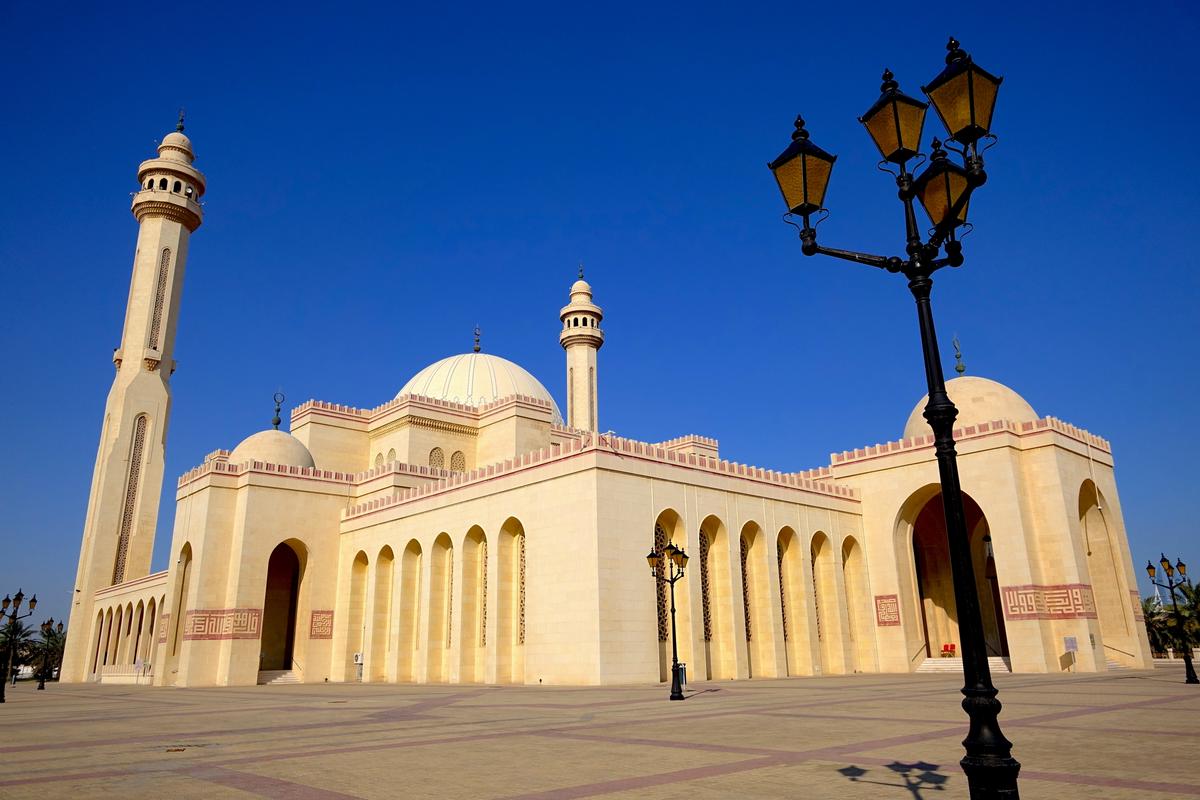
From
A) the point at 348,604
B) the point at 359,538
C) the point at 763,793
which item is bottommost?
the point at 763,793

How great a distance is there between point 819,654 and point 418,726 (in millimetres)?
19654

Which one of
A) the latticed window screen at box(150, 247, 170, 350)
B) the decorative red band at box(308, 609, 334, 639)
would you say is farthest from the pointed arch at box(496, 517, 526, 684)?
the latticed window screen at box(150, 247, 170, 350)

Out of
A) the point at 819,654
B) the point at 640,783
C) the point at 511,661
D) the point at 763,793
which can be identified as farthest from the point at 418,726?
the point at 819,654

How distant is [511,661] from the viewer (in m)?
24.6

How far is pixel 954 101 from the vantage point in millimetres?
5258

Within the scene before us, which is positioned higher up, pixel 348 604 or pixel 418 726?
pixel 348 604

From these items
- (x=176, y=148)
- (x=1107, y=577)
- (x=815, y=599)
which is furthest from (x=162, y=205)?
(x=1107, y=577)

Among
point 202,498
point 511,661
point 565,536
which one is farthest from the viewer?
point 202,498

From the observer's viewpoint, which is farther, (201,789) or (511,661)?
(511,661)

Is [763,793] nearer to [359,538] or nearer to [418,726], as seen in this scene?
[418,726]

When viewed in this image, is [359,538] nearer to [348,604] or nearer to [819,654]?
[348,604]

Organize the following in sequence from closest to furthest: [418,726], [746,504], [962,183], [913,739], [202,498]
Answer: [962,183]
[913,739]
[418,726]
[746,504]
[202,498]

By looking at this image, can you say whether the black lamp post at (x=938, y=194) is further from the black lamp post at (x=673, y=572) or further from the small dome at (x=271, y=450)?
the small dome at (x=271, y=450)

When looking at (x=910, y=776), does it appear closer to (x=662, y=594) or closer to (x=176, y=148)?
(x=662, y=594)
